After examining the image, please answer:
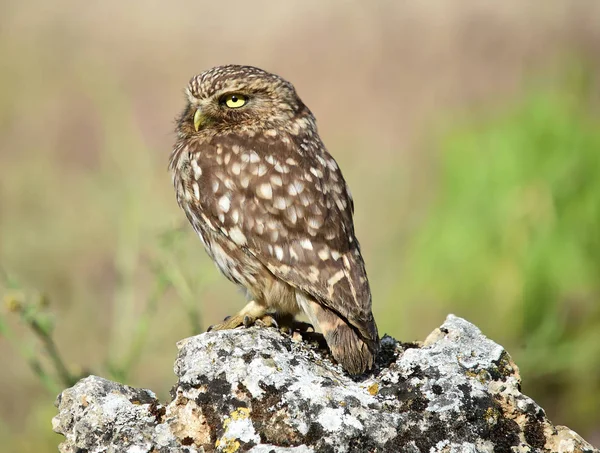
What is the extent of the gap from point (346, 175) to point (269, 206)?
400 centimetres

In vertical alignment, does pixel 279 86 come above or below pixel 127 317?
above

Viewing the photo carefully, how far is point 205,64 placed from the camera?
1222 cm

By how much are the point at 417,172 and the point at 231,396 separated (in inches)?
273

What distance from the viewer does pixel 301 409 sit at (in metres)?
2.60

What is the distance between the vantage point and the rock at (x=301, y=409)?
2568 mm

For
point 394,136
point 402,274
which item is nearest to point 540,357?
point 402,274

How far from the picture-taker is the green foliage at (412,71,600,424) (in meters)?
6.74

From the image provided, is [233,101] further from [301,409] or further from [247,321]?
[301,409]

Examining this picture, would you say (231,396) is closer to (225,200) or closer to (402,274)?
(225,200)

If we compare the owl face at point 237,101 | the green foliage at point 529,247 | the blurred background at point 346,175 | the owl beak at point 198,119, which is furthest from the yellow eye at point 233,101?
the green foliage at point 529,247

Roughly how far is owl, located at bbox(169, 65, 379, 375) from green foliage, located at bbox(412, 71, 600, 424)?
331 cm

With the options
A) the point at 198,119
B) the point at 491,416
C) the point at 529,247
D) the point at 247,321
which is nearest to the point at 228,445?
the point at 491,416

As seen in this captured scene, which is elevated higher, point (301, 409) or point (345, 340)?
point (345, 340)

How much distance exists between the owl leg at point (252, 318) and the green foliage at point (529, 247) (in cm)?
325
